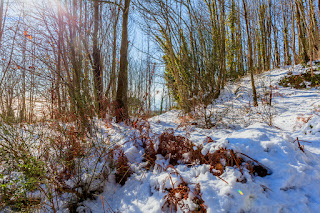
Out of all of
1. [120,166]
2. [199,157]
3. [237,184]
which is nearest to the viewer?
[237,184]

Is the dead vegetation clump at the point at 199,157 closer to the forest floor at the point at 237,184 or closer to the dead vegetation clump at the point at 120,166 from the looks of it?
the forest floor at the point at 237,184

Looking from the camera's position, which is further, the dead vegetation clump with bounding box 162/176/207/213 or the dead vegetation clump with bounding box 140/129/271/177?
the dead vegetation clump with bounding box 140/129/271/177

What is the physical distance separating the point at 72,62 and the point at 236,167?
324 centimetres

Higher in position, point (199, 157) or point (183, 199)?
point (199, 157)

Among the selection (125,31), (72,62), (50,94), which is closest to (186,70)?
(125,31)

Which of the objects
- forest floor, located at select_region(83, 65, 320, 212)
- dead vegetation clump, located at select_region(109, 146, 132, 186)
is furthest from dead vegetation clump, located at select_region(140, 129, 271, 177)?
dead vegetation clump, located at select_region(109, 146, 132, 186)

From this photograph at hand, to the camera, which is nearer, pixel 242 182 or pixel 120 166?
pixel 242 182

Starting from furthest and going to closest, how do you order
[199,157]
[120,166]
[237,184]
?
[120,166], [199,157], [237,184]

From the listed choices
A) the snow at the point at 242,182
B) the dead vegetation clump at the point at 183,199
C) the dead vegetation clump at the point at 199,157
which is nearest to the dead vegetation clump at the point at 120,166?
the snow at the point at 242,182

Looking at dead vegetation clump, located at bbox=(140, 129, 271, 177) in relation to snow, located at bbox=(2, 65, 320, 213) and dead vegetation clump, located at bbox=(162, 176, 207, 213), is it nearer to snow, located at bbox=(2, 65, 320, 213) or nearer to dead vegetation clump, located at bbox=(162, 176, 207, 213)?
snow, located at bbox=(2, 65, 320, 213)

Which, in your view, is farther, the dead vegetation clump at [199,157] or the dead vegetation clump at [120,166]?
the dead vegetation clump at [120,166]

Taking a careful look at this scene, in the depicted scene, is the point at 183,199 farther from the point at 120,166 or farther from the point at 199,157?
the point at 120,166

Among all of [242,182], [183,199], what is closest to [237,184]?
[242,182]

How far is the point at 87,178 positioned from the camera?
6.82ft
